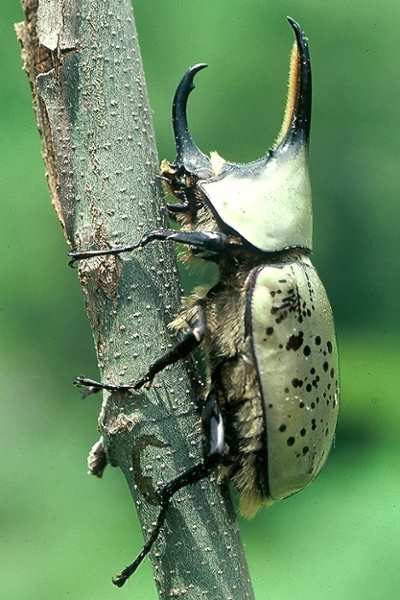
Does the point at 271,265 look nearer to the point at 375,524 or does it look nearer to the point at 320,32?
the point at 375,524

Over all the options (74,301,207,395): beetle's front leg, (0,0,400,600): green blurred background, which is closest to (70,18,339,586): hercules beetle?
(74,301,207,395): beetle's front leg

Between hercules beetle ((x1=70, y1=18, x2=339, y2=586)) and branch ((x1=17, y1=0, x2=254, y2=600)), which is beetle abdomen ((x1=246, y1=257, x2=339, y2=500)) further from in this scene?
branch ((x1=17, y1=0, x2=254, y2=600))

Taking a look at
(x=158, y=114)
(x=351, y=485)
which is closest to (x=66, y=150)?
(x=158, y=114)

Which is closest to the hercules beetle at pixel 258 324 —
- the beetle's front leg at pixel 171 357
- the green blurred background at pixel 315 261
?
the beetle's front leg at pixel 171 357

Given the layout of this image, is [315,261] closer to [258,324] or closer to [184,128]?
[184,128]

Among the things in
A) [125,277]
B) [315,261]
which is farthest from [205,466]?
[315,261]

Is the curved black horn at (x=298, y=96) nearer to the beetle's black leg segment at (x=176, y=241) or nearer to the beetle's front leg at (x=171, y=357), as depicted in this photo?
the beetle's black leg segment at (x=176, y=241)
